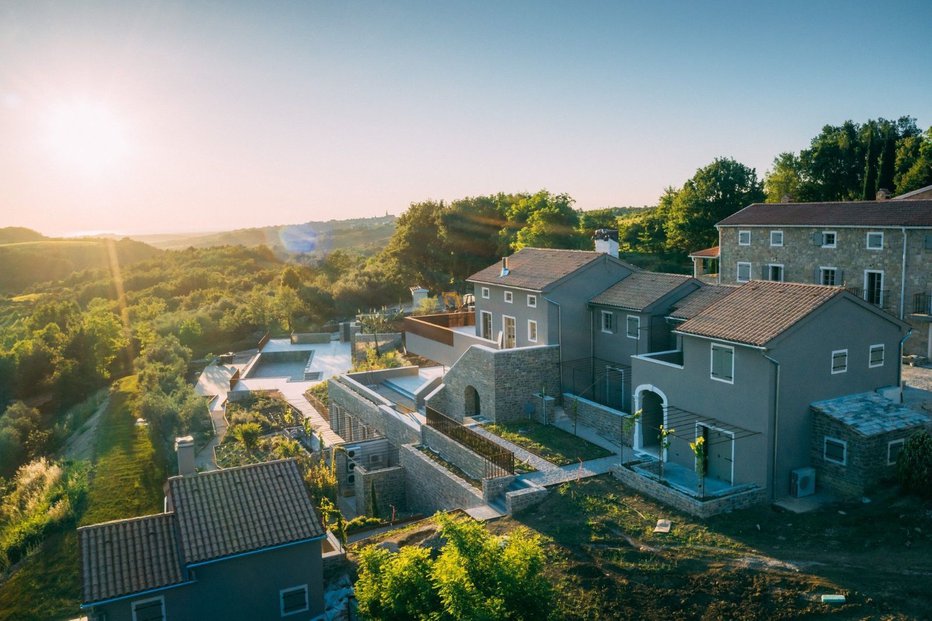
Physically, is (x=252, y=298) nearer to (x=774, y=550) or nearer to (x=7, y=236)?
(x=774, y=550)

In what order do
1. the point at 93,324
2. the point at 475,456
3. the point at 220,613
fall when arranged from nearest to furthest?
the point at 220,613, the point at 475,456, the point at 93,324

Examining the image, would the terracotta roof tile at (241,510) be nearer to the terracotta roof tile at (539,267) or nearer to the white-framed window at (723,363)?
the white-framed window at (723,363)

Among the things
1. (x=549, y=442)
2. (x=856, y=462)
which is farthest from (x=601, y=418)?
(x=856, y=462)

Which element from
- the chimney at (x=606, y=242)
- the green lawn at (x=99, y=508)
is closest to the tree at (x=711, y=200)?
the chimney at (x=606, y=242)

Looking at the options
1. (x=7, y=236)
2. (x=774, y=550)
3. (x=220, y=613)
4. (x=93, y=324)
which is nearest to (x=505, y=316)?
(x=774, y=550)

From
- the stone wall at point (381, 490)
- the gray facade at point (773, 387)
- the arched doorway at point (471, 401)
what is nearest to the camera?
the gray facade at point (773, 387)

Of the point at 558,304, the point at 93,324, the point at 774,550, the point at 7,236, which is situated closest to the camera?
the point at 774,550

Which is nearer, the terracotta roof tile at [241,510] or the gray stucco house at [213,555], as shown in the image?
the gray stucco house at [213,555]
